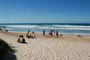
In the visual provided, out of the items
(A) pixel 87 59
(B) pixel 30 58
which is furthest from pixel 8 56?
(A) pixel 87 59

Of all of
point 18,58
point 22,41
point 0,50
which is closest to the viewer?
point 0,50

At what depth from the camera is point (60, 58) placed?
8.22 m

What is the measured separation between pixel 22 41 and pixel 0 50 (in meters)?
6.72

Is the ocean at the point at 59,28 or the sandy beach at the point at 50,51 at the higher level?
the sandy beach at the point at 50,51

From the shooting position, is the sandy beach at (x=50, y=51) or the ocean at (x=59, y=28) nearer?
the sandy beach at (x=50, y=51)

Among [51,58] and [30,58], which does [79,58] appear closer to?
[51,58]

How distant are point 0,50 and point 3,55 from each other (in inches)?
12.7

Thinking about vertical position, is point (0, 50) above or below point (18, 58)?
above

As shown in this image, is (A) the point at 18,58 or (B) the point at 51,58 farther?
(B) the point at 51,58

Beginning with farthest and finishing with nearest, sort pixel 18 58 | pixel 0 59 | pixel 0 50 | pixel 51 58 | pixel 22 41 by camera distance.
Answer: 1. pixel 22 41
2. pixel 51 58
3. pixel 18 58
4. pixel 0 50
5. pixel 0 59

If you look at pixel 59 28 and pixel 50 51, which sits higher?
pixel 50 51

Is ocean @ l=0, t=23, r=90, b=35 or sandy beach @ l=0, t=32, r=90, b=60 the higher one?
sandy beach @ l=0, t=32, r=90, b=60

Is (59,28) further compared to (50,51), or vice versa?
(59,28)

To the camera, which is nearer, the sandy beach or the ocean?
the sandy beach
